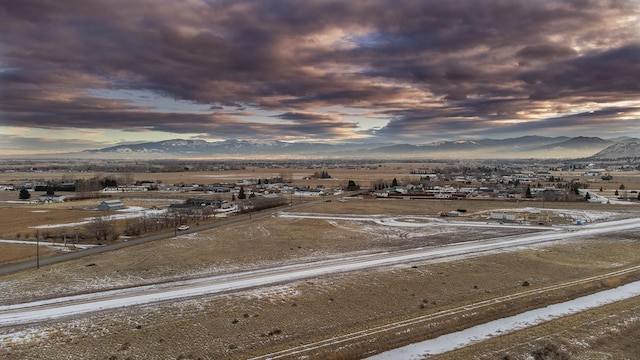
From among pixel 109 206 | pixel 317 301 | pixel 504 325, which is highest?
pixel 109 206

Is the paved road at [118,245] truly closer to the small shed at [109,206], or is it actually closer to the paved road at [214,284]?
the paved road at [214,284]

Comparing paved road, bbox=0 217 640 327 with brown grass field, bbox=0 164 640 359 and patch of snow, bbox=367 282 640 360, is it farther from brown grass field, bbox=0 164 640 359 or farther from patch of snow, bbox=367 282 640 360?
patch of snow, bbox=367 282 640 360

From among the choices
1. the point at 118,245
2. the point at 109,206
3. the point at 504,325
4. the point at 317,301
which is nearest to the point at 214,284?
the point at 317,301

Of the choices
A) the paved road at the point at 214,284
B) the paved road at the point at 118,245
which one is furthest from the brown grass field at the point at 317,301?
the paved road at the point at 118,245

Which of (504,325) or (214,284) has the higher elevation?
(214,284)

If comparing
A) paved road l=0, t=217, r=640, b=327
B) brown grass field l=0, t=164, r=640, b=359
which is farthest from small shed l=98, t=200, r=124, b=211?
paved road l=0, t=217, r=640, b=327

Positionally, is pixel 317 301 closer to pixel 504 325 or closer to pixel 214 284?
pixel 214 284

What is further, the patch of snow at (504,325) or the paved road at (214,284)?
the paved road at (214,284)
